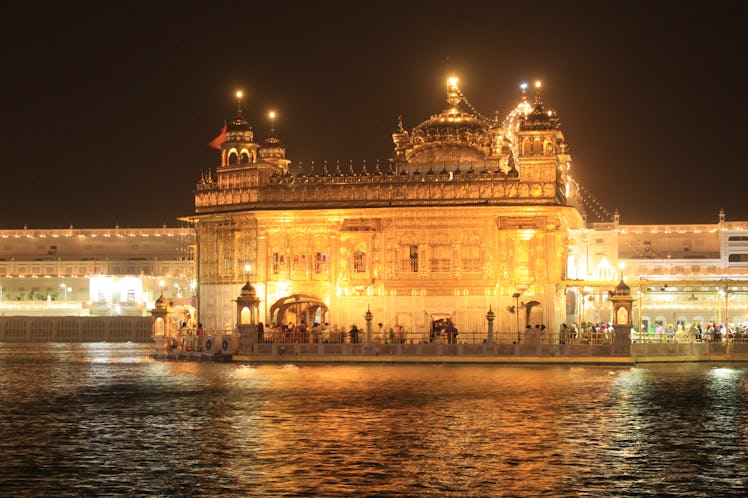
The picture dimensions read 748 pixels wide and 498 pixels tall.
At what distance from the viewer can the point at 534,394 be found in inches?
1339

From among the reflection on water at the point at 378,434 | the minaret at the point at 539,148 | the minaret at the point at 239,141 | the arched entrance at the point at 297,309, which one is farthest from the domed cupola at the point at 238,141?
the reflection on water at the point at 378,434

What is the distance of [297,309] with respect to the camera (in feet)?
189

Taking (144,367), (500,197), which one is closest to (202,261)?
(144,367)

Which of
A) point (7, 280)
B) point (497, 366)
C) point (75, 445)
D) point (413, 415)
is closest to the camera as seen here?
point (75, 445)

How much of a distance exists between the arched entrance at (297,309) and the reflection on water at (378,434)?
13199 mm

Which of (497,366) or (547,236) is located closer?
(497,366)

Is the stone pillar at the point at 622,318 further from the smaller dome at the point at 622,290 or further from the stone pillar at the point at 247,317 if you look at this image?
the stone pillar at the point at 247,317

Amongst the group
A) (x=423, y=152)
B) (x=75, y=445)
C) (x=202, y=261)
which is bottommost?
(x=75, y=445)

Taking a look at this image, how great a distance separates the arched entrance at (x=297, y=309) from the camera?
54.9 meters

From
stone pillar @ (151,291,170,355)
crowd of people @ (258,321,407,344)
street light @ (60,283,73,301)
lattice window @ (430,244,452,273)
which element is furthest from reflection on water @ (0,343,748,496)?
street light @ (60,283,73,301)

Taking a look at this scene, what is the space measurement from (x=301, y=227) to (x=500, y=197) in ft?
31.0

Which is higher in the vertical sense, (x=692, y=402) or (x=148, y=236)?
(x=148, y=236)

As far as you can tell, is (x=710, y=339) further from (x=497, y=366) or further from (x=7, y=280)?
(x=7, y=280)

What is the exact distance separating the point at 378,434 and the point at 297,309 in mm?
31861
